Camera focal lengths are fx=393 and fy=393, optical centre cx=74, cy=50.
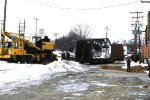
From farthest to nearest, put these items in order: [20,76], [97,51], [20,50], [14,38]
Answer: [97,51] → [20,50] → [14,38] → [20,76]

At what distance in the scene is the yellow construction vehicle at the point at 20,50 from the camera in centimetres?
4725

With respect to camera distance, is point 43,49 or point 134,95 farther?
point 43,49

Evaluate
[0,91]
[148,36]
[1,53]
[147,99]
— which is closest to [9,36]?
[1,53]

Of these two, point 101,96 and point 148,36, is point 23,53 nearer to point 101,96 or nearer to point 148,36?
point 148,36

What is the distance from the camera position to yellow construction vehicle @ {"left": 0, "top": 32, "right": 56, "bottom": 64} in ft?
155

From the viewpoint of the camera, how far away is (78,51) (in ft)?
189

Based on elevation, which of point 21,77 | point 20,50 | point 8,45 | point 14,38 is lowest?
point 21,77

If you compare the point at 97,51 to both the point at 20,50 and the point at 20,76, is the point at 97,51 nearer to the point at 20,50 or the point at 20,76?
the point at 20,50

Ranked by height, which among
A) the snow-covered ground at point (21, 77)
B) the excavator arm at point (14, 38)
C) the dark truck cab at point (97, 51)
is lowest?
the snow-covered ground at point (21, 77)

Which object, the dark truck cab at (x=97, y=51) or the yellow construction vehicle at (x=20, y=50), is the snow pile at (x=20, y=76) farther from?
the dark truck cab at (x=97, y=51)

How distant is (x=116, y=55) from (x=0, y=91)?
153 feet

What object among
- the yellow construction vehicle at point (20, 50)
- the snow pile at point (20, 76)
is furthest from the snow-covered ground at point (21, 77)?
the yellow construction vehicle at point (20, 50)

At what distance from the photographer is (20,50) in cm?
4744

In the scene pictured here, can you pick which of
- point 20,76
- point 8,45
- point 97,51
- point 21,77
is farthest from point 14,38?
point 21,77
